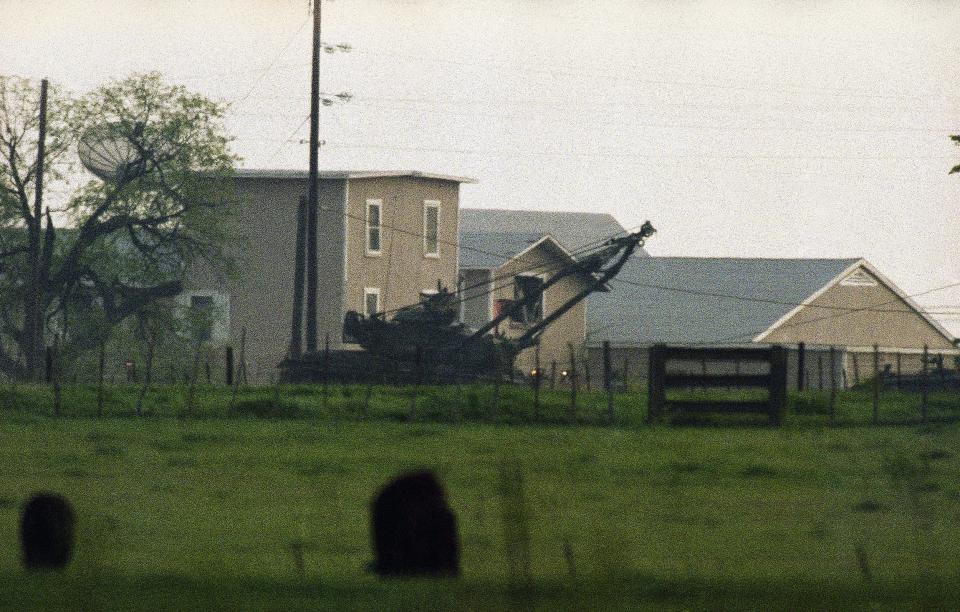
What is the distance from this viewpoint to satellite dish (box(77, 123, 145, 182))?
5794cm

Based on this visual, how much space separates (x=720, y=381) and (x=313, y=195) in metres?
25.3

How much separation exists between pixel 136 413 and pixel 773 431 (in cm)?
1107

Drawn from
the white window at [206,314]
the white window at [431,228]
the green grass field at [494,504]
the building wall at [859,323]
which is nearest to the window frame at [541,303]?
the white window at [431,228]

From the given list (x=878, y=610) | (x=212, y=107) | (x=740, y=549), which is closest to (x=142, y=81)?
(x=212, y=107)

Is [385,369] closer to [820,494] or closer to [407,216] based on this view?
[407,216]

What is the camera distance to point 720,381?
30.1 metres

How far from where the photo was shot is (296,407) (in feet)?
112

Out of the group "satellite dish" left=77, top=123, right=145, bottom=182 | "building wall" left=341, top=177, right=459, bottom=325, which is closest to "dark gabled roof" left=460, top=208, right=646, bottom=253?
"building wall" left=341, top=177, right=459, bottom=325

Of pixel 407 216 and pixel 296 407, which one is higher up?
pixel 407 216

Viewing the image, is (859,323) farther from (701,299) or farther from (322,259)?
(322,259)

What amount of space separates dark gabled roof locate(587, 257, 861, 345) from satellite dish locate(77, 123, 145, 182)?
18185 millimetres

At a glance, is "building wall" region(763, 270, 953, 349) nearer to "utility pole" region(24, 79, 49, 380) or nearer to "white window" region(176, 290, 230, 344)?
"white window" region(176, 290, 230, 344)

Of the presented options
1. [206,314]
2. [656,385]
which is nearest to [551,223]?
[206,314]

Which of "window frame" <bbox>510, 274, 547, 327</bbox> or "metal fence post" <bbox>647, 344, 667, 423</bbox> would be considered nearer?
"metal fence post" <bbox>647, 344, 667, 423</bbox>
